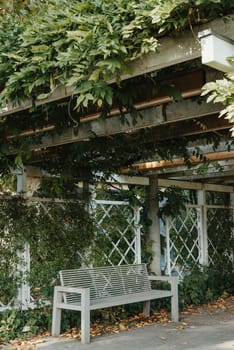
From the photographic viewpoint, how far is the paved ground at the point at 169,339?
171 inches

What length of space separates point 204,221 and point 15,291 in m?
3.71

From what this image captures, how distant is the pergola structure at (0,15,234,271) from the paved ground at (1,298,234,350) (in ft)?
5.96

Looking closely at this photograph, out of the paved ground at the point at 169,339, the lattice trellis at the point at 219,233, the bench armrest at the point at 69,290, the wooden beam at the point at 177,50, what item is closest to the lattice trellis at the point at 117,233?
the bench armrest at the point at 69,290

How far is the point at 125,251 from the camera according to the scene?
6.22 metres

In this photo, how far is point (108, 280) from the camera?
211 inches

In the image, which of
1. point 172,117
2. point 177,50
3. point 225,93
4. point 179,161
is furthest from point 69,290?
point 225,93

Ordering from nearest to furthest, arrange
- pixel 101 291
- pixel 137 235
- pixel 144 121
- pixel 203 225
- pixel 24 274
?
pixel 144 121 < pixel 24 274 < pixel 101 291 < pixel 137 235 < pixel 203 225

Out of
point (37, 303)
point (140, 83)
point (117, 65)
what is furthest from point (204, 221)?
point (117, 65)

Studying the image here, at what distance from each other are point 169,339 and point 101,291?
99cm

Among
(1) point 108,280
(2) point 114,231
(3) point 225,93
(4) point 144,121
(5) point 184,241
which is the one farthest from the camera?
(5) point 184,241

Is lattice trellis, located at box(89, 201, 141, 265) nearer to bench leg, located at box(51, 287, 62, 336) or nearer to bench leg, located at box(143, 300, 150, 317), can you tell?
bench leg, located at box(143, 300, 150, 317)

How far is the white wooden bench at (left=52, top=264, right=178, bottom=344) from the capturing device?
4.61 meters

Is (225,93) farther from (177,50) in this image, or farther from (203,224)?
(203,224)

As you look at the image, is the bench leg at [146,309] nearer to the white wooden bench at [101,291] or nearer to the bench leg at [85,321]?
the white wooden bench at [101,291]
